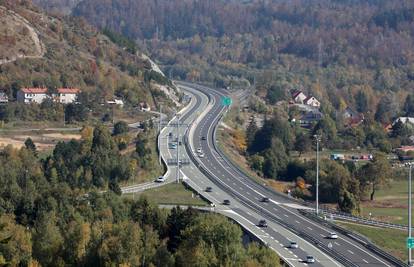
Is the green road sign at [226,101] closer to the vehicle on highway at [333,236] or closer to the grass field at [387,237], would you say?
the grass field at [387,237]

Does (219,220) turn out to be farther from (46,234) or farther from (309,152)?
(309,152)

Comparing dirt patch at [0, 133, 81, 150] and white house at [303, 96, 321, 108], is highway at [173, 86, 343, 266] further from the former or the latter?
white house at [303, 96, 321, 108]

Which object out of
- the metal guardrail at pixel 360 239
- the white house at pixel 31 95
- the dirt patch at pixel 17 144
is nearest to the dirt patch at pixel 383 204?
the metal guardrail at pixel 360 239

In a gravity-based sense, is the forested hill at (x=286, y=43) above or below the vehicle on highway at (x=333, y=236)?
above

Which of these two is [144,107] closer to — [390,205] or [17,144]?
[17,144]

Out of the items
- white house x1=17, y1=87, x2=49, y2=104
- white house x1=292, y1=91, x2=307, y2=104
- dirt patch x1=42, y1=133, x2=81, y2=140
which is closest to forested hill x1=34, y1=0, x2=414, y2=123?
white house x1=292, y1=91, x2=307, y2=104

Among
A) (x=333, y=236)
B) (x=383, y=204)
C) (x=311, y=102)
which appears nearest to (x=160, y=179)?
(x=383, y=204)

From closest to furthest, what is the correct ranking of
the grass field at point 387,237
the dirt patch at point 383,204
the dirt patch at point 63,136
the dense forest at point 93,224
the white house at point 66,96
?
1. the dense forest at point 93,224
2. the grass field at point 387,237
3. the dirt patch at point 383,204
4. the dirt patch at point 63,136
5. the white house at point 66,96
